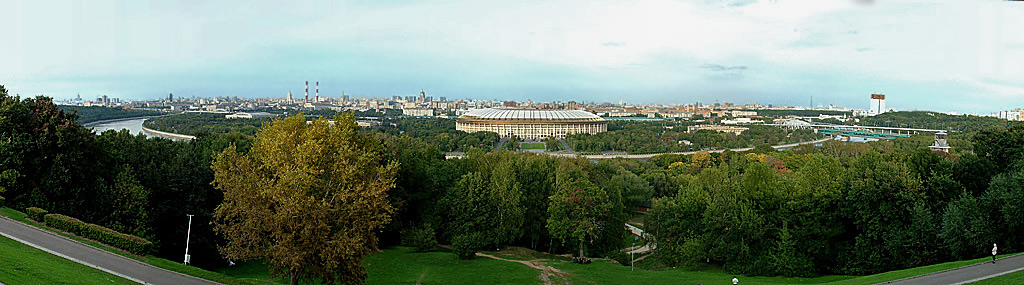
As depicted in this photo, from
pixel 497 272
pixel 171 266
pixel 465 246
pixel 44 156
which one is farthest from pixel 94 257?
pixel 465 246

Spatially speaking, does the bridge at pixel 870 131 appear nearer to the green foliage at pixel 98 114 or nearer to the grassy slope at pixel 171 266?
the grassy slope at pixel 171 266

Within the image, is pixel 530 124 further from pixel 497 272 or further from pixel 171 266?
pixel 171 266

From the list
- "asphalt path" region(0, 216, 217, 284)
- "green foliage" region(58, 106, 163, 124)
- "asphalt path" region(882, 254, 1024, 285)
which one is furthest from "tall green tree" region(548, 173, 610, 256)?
"green foliage" region(58, 106, 163, 124)

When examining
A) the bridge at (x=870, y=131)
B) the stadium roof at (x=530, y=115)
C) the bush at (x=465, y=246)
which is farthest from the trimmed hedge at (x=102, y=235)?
the bridge at (x=870, y=131)

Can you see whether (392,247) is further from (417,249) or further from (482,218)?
(482,218)

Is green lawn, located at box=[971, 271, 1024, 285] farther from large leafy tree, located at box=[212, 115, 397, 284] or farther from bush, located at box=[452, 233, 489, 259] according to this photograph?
bush, located at box=[452, 233, 489, 259]

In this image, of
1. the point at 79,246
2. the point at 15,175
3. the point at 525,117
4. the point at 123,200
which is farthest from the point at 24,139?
the point at 525,117
